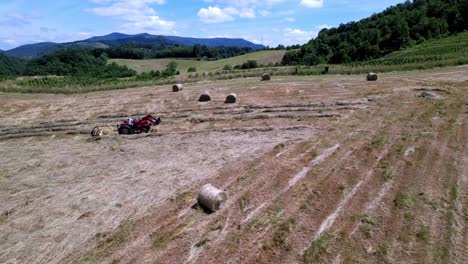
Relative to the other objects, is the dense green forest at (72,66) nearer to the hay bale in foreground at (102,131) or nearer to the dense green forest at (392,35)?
the dense green forest at (392,35)

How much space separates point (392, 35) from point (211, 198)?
72556 mm

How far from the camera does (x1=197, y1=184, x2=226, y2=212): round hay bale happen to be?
10.4m

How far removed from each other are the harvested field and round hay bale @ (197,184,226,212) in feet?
0.82

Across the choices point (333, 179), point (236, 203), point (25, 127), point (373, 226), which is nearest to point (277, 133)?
point (333, 179)

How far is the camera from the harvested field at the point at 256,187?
28.7ft

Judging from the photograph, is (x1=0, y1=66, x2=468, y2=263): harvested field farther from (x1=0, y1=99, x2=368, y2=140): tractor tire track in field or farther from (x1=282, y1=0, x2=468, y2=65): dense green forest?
(x1=282, y1=0, x2=468, y2=65): dense green forest

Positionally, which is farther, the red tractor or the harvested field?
the red tractor

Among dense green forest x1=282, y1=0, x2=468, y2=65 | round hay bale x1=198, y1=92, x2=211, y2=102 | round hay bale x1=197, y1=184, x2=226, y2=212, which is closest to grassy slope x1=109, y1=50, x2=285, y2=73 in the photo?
dense green forest x1=282, y1=0, x2=468, y2=65

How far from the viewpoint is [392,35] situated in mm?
73250

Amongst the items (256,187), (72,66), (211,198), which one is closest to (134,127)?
(256,187)

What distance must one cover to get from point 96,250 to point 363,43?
73425mm

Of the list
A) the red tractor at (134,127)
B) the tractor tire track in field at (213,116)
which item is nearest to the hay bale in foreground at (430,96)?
the tractor tire track in field at (213,116)

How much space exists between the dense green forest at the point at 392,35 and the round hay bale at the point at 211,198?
213ft

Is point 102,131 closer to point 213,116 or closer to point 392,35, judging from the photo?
point 213,116
